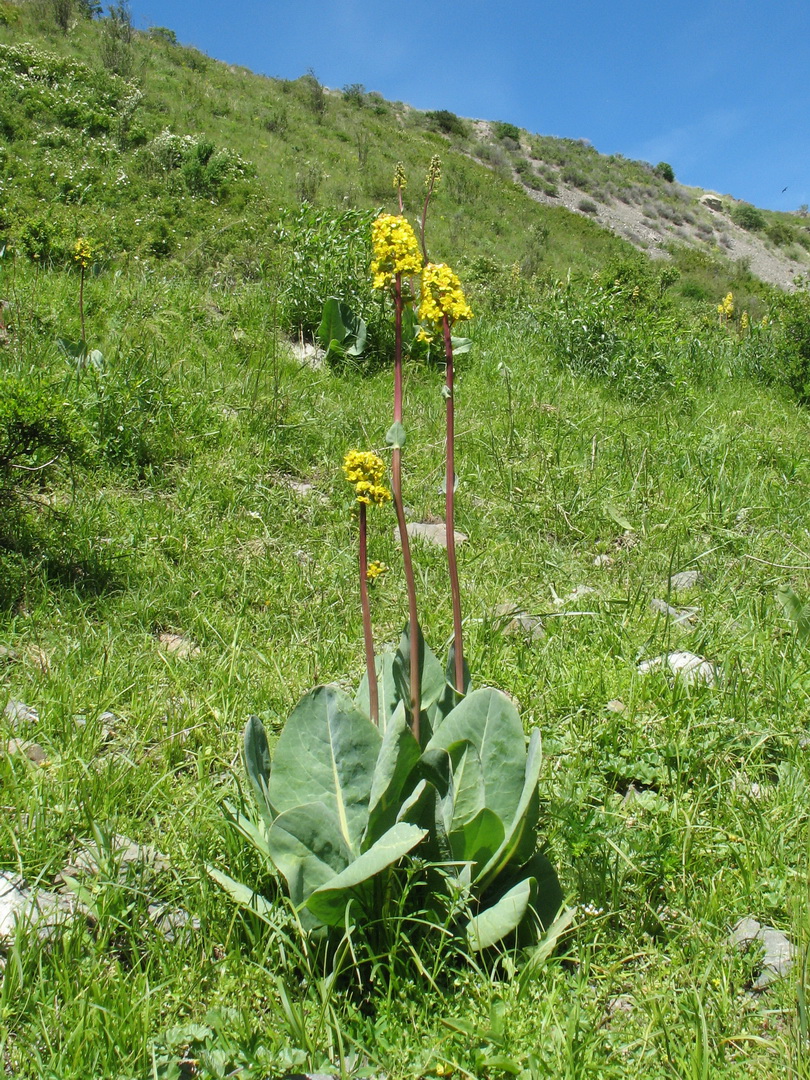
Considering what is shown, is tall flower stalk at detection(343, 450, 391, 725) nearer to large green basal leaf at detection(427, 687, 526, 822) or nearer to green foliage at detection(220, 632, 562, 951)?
green foliage at detection(220, 632, 562, 951)

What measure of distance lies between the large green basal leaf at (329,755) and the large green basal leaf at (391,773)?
89mm

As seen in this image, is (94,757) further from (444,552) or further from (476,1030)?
(444,552)

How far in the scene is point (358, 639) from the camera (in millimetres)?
2777

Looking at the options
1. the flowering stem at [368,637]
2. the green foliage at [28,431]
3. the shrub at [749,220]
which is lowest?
the flowering stem at [368,637]

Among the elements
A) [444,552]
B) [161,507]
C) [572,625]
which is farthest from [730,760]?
[161,507]

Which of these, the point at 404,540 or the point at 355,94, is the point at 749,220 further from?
the point at 404,540

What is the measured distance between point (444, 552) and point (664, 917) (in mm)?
2011

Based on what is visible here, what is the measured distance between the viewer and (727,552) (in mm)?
3705

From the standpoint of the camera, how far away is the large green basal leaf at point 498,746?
153 cm

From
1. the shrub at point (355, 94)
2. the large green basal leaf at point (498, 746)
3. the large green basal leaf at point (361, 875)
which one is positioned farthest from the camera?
the shrub at point (355, 94)

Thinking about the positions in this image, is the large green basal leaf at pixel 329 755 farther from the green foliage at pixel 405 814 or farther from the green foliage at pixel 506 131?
the green foliage at pixel 506 131

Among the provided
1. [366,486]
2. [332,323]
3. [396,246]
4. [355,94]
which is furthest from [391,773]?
[355,94]

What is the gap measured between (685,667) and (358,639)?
3.86 feet

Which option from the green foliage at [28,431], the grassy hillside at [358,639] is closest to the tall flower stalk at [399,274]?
the grassy hillside at [358,639]
